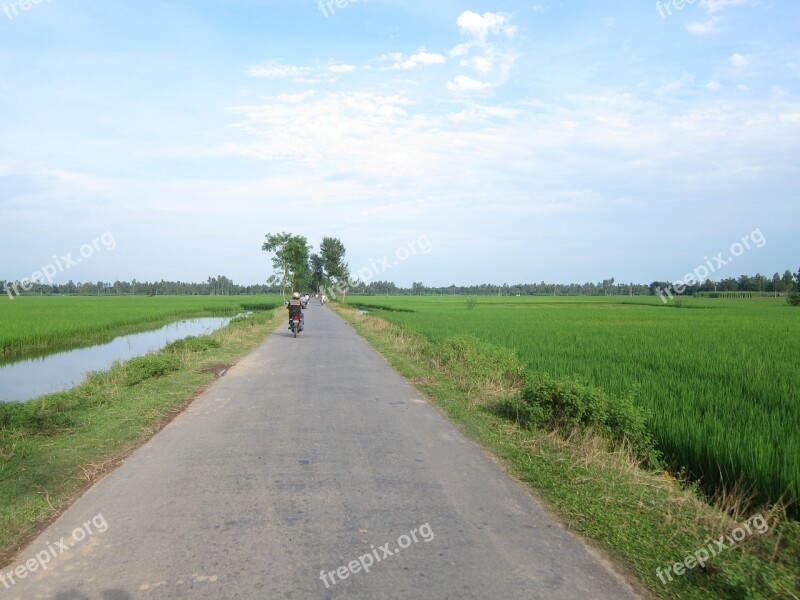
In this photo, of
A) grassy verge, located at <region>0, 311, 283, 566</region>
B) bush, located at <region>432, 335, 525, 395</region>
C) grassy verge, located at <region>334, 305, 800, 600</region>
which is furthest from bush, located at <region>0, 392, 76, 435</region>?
bush, located at <region>432, 335, 525, 395</region>

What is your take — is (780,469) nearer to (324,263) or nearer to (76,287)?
(324,263)

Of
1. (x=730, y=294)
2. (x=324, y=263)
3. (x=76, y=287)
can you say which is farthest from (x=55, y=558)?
(x=76, y=287)

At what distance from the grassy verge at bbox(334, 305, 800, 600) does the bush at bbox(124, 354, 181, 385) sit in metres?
5.89

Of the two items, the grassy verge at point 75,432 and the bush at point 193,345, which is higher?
the bush at point 193,345

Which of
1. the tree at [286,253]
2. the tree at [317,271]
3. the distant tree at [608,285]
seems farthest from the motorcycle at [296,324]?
the distant tree at [608,285]

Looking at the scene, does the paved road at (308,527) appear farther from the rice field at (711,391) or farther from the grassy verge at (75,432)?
the rice field at (711,391)

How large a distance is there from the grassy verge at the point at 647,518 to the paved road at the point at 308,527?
0.83ft

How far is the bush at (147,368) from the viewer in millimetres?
9562

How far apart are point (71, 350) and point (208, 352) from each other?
25.7ft

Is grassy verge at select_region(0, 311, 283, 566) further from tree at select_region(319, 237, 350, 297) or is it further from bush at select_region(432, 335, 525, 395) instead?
tree at select_region(319, 237, 350, 297)

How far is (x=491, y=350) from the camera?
38.3 ft

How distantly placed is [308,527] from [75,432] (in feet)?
13.3

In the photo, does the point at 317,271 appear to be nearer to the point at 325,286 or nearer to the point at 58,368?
the point at 325,286

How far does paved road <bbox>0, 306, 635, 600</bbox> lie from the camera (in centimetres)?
288
